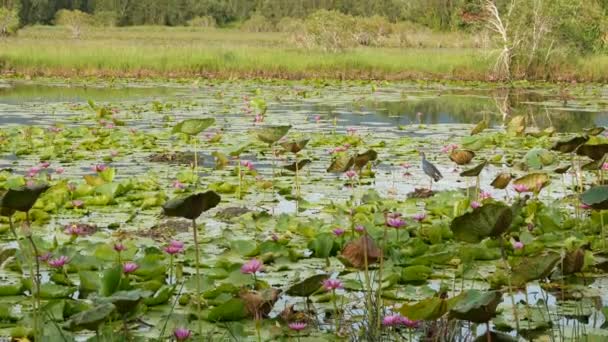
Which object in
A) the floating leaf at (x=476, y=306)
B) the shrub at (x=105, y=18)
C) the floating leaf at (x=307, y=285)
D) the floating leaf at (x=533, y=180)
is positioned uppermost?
the floating leaf at (x=476, y=306)

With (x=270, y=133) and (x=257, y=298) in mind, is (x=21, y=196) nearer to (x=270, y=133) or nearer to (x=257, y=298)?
(x=257, y=298)

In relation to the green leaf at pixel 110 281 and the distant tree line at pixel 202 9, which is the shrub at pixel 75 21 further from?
the green leaf at pixel 110 281

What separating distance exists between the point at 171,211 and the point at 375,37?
105ft

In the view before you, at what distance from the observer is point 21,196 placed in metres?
2.48

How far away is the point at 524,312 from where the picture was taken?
316 centimetres

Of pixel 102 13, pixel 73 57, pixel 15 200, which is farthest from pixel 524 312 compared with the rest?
pixel 102 13

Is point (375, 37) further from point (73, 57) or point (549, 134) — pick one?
point (549, 134)

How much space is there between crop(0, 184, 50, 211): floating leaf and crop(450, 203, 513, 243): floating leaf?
125cm

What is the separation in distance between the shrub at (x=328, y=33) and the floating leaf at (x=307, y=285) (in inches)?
895

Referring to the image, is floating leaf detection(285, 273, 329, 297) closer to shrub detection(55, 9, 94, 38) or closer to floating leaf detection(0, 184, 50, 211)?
floating leaf detection(0, 184, 50, 211)

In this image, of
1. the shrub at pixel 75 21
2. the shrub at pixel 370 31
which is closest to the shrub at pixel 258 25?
the shrub at pixel 75 21

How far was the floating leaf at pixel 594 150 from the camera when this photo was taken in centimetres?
427

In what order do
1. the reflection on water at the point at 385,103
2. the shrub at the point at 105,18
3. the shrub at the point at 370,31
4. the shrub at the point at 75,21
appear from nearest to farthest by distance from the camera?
the reflection on water at the point at 385,103
the shrub at the point at 370,31
the shrub at the point at 75,21
the shrub at the point at 105,18

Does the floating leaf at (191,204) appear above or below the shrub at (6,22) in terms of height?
above
